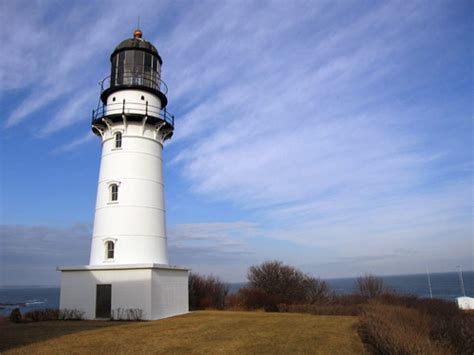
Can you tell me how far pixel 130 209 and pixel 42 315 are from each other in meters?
6.12

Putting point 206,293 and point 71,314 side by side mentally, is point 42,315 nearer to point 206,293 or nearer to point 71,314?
point 71,314

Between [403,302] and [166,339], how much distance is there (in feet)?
48.8

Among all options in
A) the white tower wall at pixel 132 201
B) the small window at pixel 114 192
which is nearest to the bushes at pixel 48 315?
the white tower wall at pixel 132 201

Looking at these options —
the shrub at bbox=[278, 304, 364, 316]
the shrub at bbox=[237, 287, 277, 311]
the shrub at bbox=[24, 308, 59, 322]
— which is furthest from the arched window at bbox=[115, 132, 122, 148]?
the shrub at bbox=[278, 304, 364, 316]

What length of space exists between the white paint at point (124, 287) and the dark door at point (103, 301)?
0.18 meters

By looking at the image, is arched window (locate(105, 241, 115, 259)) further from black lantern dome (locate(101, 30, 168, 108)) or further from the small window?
black lantern dome (locate(101, 30, 168, 108))

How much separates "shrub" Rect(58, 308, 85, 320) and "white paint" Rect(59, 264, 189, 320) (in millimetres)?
149

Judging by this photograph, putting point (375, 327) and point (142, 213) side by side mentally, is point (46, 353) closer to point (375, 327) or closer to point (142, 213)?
point (375, 327)

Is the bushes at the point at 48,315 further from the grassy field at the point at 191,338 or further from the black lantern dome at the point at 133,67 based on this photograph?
the black lantern dome at the point at 133,67

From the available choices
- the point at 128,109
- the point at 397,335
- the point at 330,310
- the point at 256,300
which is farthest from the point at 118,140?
the point at 397,335

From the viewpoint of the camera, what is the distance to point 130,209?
19469 mm

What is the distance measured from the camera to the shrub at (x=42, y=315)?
17.1 m

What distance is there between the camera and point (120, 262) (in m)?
18.6

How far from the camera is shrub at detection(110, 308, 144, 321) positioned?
17.0 m
